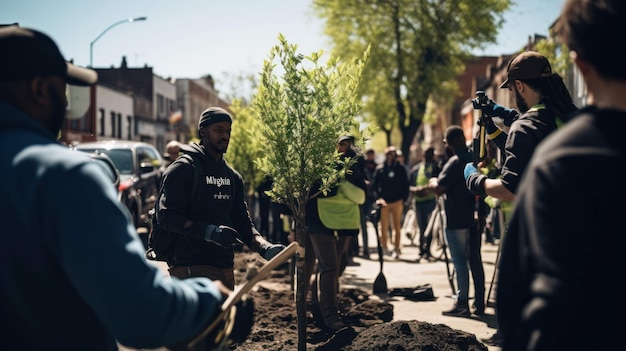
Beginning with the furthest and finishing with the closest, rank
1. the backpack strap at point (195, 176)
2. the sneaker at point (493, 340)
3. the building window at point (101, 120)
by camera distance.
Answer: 1. the building window at point (101, 120)
2. the sneaker at point (493, 340)
3. the backpack strap at point (195, 176)

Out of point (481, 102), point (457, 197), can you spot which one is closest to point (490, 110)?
point (481, 102)

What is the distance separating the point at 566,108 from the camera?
4551 millimetres

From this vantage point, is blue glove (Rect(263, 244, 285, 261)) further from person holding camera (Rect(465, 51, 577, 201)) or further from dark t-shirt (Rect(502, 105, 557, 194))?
dark t-shirt (Rect(502, 105, 557, 194))

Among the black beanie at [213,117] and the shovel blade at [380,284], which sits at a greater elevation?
the black beanie at [213,117]

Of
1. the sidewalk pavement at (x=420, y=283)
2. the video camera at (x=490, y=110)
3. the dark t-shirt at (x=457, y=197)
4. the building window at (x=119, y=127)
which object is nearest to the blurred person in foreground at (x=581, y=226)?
the video camera at (x=490, y=110)

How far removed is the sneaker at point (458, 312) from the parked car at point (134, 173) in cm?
770

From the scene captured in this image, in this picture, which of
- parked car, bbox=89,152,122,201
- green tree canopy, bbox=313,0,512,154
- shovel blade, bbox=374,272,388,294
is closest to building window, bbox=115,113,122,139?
green tree canopy, bbox=313,0,512,154

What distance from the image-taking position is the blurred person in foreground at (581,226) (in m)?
1.72

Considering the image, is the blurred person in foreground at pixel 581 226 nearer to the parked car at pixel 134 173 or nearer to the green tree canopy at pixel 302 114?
the green tree canopy at pixel 302 114

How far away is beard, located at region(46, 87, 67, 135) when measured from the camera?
7.07 ft

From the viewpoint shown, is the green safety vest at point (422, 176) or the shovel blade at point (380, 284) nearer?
the shovel blade at point (380, 284)

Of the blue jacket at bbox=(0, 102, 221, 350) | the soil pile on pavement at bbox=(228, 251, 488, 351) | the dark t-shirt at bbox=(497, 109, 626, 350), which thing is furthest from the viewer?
the soil pile on pavement at bbox=(228, 251, 488, 351)

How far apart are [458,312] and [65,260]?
22.0 ft

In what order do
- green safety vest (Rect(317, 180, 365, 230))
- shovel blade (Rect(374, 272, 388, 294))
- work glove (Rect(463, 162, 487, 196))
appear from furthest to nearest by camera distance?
shovel blade (Rect(374, 272, 388, 294)) < green safety vest (Rect(317, 180, 365, 230)) < work glove (Rect(463, 162, 487, 196))
